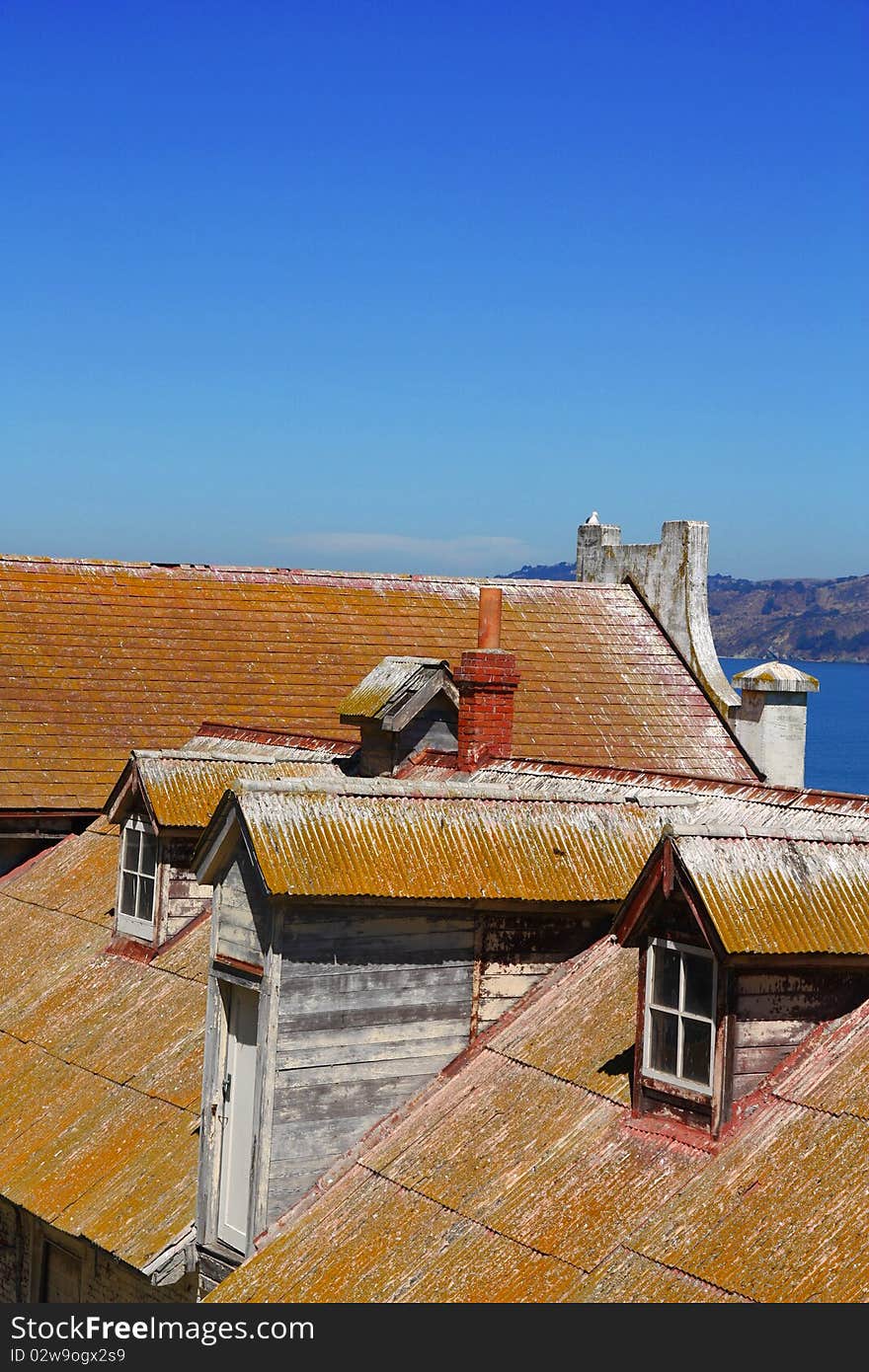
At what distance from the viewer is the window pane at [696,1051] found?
10.2m

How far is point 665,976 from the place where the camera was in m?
10.6

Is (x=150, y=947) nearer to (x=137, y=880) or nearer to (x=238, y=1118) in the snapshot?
(x=137, y=880)

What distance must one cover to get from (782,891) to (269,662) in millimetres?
16763

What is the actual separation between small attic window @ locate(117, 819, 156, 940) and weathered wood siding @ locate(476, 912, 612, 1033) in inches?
226

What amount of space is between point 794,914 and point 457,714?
32.1 feet

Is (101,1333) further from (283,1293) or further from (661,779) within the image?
(661,779)

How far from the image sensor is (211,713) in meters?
25.1

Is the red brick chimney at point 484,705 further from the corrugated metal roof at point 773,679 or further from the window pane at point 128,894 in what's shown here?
the corrugated metal roof at point 773,679

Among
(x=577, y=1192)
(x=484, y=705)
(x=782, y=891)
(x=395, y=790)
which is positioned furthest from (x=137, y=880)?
(x=782, y=891)

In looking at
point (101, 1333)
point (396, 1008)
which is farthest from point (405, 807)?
point (101, 1333)

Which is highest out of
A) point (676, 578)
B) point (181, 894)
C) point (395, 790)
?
point (676, 578)

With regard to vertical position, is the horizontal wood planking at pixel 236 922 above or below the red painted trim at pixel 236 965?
above

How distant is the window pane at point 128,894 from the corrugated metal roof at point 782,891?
9.07 metres

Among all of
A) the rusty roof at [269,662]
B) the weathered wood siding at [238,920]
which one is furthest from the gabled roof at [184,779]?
the rusty roof at [269,662]
